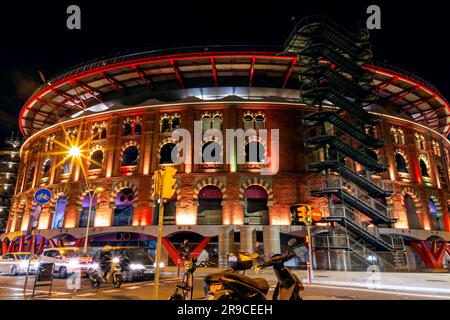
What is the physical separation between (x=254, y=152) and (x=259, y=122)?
10.0 feet

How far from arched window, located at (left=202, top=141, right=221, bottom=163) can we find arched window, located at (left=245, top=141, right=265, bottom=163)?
2.53 meters

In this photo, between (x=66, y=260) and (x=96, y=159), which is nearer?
(x=66, y=260)

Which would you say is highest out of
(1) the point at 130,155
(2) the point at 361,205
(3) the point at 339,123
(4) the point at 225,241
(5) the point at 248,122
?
(5) the point at 248,122

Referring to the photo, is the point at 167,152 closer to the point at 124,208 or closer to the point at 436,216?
the point at 124,208

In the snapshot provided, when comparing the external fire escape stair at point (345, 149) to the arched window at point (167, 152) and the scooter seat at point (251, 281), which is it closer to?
the arched window at point (167, 152)

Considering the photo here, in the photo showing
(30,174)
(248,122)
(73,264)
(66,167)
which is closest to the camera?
(73,264)

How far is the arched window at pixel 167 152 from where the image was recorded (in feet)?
87.1

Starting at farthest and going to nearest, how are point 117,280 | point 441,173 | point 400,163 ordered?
point 441,173, point 400,163, point 117,280

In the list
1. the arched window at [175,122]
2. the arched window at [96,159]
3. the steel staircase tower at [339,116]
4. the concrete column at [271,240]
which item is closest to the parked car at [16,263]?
the arched window at [96,159]

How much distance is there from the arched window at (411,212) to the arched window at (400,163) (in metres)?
2.65

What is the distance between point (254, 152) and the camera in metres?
26.0

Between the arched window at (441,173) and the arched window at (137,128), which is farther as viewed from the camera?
the arched window at (441,173)

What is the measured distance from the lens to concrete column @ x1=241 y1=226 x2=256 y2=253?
2209cm

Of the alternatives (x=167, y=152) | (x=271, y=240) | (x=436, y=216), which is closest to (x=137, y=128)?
(x=167, y=152)
